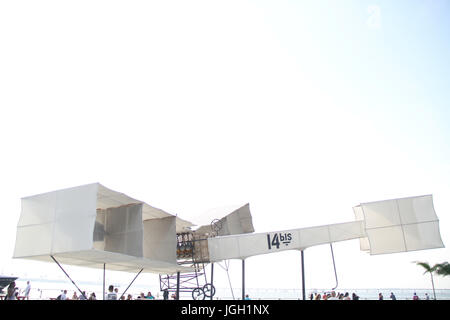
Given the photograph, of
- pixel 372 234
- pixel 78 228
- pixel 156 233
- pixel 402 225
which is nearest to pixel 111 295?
pixel 78 228

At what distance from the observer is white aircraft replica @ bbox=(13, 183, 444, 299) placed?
14523 mm

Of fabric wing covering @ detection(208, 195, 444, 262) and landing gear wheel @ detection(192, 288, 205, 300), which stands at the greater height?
fabric wing covering @ detection(208, 195, 444, 262)

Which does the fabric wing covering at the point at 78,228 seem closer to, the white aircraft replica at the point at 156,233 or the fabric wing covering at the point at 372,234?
the white aircraft replica at the point at 156,233

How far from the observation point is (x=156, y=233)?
21.0 m

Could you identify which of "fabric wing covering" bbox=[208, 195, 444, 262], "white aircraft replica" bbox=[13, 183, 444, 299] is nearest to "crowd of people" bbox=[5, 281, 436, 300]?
"white aircraft replica" bbox=[13, 183, 444, 299]

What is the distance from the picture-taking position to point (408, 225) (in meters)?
18.2

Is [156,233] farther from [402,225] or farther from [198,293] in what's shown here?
[402,225]

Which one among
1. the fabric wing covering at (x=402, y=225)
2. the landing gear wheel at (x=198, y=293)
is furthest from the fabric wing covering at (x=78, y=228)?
the fabric wing covering at (x=402, y=225)

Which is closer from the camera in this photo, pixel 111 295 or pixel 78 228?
pixel 78 228

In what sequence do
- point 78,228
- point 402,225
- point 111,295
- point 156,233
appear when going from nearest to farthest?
1. point 78,228
2. point 111,295
3. point 402,225
4. point 156,233

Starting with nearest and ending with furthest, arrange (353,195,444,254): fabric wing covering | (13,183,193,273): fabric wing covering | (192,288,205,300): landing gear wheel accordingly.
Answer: (13,183,193,273): fabric wing covering < (353,195,444,254): fabric wing covering < (192,288,205,300): landing gear wheel

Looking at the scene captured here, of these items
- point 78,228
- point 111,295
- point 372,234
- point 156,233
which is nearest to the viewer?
point 78,228

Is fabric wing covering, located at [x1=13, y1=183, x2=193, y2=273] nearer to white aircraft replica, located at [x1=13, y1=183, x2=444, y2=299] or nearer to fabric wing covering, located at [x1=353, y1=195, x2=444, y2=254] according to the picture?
white aircraft replica, located at [x1=13, y1=183, x2=444, y2=299]
